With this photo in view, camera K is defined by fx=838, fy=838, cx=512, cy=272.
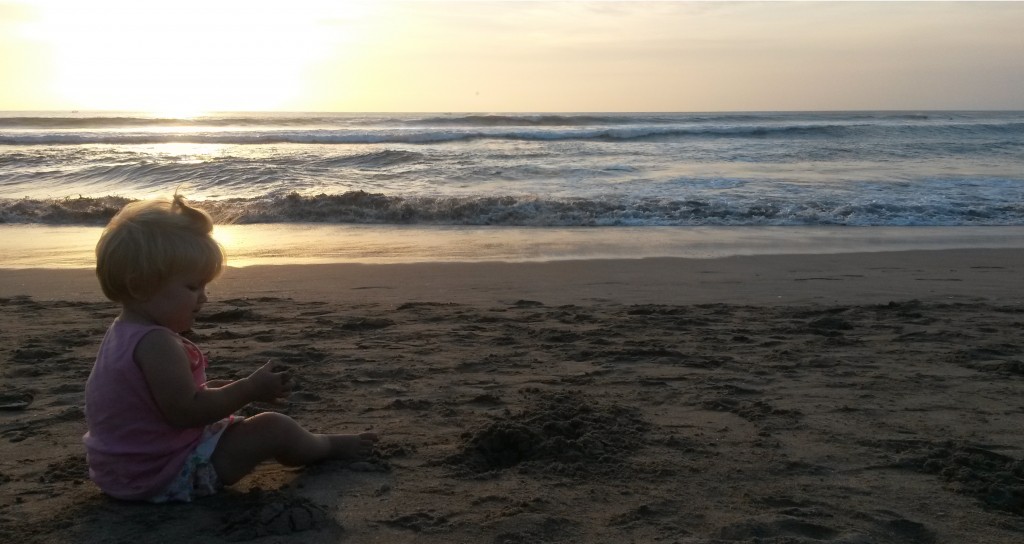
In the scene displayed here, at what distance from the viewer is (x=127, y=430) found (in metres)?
2.29

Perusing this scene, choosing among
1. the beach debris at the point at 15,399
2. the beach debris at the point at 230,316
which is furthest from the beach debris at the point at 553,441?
the beach debris at the point at 230,316

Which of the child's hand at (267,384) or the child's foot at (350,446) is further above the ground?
the child's hand at (267,384)

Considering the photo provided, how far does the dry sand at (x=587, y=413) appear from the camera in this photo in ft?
7.23

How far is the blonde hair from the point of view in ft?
7.11

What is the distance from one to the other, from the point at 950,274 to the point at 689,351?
3.39 meters

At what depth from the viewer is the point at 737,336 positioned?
4289 millimetres

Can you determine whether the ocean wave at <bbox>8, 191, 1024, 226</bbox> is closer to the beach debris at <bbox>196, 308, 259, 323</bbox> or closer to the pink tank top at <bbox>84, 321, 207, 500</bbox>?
the beach debris at <bbox>196, 308, 259, 323</bbox>

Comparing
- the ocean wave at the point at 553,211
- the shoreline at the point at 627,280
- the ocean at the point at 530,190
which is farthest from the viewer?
the ocean wave at the point at 553,211

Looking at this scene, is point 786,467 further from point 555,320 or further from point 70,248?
point 70,248

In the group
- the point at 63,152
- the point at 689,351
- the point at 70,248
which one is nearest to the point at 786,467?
the point at 689,351

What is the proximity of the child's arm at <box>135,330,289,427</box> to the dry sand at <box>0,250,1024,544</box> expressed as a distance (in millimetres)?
278


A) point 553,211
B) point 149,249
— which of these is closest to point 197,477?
point 149,249

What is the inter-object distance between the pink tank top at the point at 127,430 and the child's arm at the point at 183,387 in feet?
0.11

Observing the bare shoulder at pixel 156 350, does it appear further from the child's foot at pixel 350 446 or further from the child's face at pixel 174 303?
the child's foot at pixel 350 446
